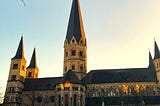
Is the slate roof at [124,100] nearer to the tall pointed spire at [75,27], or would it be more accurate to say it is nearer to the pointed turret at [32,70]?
the tall pointed spire at [75,27]

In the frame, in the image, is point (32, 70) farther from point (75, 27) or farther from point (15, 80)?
point (75, 27)

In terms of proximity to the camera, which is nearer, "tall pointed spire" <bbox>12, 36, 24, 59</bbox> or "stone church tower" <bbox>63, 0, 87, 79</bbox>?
"stone church tower" <bbox>63, 0, 87, 79</bbox>

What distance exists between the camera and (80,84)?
54969mm

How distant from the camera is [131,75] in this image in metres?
61.7

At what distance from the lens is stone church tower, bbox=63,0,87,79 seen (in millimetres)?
64125

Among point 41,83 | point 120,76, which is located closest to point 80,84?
point 120,76

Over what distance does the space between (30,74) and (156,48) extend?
45162 millimetres

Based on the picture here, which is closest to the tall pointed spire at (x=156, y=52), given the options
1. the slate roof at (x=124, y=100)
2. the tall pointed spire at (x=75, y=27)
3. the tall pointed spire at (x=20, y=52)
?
the slate roof at (x=124, y=100)

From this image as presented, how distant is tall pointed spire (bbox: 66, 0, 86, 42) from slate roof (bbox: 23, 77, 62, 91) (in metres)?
14.3

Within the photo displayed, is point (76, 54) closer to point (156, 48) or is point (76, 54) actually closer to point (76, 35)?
point (76, 35)

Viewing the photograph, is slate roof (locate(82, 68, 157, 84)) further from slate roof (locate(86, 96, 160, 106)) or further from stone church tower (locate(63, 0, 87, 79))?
slate roof (locate(86, 96, 160, 106))

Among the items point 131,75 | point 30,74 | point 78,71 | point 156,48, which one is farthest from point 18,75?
point 156,48

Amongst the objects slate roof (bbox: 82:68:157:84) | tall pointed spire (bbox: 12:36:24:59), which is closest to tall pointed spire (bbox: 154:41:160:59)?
slate roof (bbox: 82:68:157:84)

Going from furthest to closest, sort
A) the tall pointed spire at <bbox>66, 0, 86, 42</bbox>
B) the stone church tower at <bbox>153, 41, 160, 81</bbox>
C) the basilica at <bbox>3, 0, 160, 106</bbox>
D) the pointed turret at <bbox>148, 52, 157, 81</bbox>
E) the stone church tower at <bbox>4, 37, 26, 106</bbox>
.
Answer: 1. the tall pointed spire at <bbox>66, 0, 86, 42</bbox>
2. the pointed turret at <bbox>148, 52, 157, 81</bbox>
3. the stone church tower at <bbox>4, 37, 26, 106</bbox>
4. the stone church tower at <bbox>153, 41, 160, 81</bbox>
5. the basilica at <bbox>3, 0, 160, 106</bbox>
